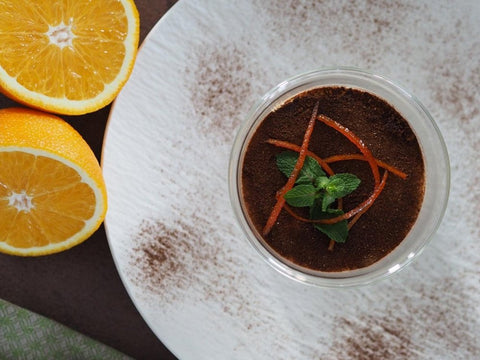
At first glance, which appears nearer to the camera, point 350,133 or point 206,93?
point 350,133

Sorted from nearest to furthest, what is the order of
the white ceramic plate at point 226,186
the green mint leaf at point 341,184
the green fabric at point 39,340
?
the green mint leaf at point 341,184 < the white ceramic plate at point 226,186 < the green fabric at point 39,340

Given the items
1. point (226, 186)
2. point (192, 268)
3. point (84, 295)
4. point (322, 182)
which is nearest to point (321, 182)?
point (322, 182)

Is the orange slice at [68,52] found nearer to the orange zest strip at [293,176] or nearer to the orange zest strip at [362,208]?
the orange zest strip at [293,176]

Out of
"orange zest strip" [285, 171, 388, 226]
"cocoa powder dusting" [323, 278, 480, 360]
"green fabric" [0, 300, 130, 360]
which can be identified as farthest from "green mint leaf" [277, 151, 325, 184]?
"green fabric" [0, 300, 130, 360]

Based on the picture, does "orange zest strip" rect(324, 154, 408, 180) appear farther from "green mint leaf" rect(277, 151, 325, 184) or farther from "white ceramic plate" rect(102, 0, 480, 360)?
"white ceramic plate" rect(102, 0, 480, 360)

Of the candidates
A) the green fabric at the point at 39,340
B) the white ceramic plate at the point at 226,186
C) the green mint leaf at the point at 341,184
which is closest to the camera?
the green mint leaf at the point at 341,184

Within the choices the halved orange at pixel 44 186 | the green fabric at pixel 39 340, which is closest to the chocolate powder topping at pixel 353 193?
the halved orange at pixel 44 186

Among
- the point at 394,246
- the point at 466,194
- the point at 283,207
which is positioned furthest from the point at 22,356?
the point at 466,194

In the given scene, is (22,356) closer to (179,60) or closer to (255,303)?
(255,303)
